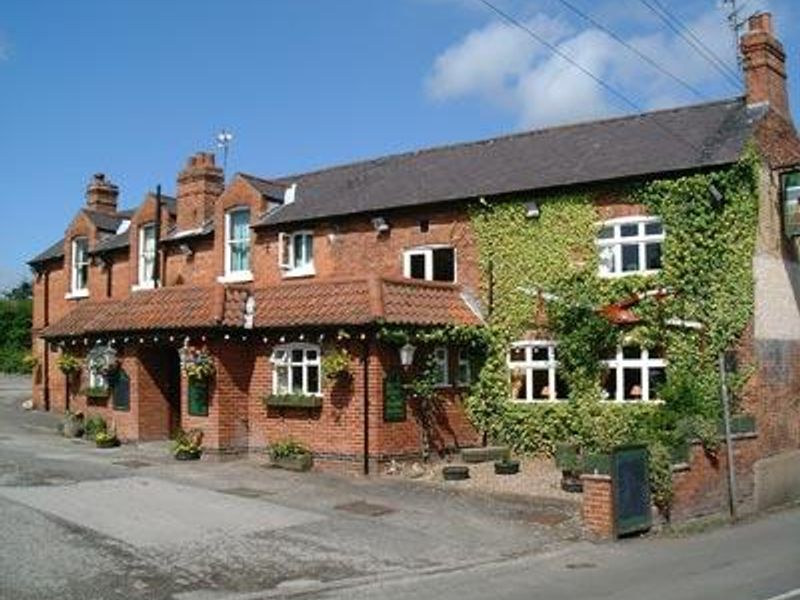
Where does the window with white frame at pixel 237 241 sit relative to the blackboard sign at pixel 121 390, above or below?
above

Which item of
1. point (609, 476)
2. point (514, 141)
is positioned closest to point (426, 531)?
point (609, 476)

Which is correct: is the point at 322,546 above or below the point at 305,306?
below

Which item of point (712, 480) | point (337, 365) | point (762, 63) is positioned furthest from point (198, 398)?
point (762, 63)

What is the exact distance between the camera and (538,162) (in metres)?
25.1

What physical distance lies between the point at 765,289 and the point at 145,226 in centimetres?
2037

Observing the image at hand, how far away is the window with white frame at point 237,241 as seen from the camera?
28.9 metres

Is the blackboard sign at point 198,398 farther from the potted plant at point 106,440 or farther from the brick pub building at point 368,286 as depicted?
the potted plant at point 106,440

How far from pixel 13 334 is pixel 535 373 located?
41643mm

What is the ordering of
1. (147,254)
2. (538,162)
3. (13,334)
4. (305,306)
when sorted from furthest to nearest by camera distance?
(13,334), (147,254), (538,162), (305,306)

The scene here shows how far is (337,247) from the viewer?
26.7 m

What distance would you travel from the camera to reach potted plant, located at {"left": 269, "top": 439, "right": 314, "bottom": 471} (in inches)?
843

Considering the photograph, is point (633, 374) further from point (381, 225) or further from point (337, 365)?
point (381, 225)

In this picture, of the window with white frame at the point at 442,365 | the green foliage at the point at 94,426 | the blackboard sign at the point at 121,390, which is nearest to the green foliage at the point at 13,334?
the green foliage at the point at 94,426

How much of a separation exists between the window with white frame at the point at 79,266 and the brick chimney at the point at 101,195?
8.94ft
